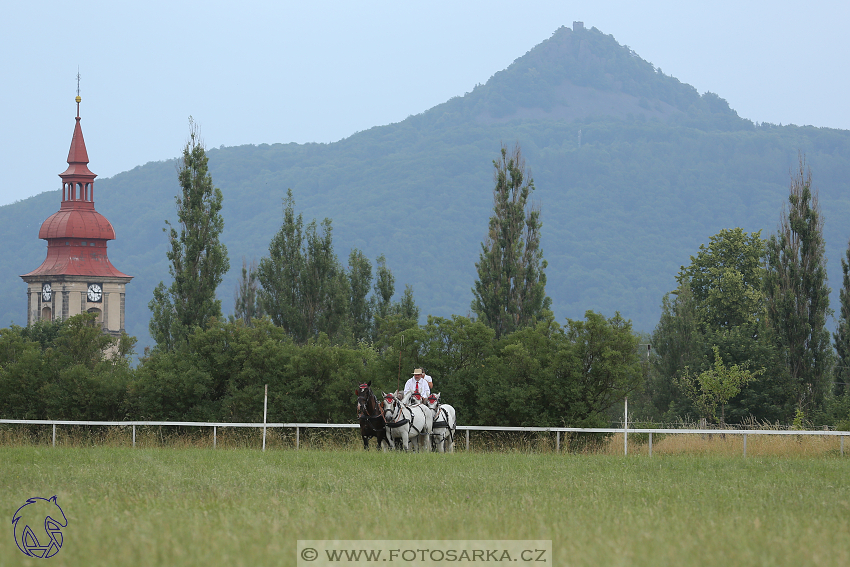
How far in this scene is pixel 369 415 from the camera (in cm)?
2095

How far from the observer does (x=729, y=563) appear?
23.6ft

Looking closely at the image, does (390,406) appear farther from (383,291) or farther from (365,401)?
(383,291)

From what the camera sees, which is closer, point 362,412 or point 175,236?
point 362,412

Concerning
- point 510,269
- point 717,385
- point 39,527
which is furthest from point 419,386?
point 717,385

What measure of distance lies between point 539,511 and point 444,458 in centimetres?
796

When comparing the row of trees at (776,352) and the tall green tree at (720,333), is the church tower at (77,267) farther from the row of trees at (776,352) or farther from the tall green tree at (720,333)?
the row of trees at (776,352)

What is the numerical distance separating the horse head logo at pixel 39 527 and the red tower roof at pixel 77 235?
102574 mm

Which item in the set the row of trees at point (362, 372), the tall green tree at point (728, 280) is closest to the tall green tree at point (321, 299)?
the row of trees at point (362, 372)

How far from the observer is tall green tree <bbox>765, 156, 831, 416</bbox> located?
123ft

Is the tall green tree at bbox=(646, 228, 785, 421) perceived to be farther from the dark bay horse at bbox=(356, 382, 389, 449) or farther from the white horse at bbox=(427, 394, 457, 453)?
the dark bay horse at bbox=(356, 382, 389, 449)

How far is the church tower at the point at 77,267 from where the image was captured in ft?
348

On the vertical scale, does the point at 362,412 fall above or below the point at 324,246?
below

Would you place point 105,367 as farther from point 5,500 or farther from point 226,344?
point 5,500

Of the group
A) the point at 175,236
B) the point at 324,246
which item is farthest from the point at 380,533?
the point at 324,246
